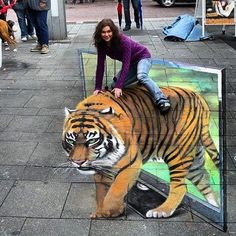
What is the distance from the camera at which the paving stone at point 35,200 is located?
3.31 metres

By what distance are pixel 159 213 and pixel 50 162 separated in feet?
4.46

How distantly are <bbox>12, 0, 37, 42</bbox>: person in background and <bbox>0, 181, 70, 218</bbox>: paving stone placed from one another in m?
6.92

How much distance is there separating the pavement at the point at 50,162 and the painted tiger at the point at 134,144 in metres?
0.14

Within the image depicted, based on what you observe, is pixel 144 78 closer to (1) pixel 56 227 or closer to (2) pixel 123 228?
(2) pixel 123 228

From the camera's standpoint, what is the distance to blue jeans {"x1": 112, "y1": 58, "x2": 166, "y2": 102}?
4.51m

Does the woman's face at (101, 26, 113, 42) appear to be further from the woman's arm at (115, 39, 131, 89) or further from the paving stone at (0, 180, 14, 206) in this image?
the paving stone at (0, 180, 14, 206)

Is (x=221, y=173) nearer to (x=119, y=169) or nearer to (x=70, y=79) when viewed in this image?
(x=119, y=169)

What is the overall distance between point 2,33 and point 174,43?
3866 mm

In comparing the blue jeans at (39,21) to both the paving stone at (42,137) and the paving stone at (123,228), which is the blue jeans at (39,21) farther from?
the paving stone at (123,228)

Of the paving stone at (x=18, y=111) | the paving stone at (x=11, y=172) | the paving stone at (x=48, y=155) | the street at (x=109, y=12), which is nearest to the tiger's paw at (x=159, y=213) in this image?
the paving stone at (x=48, y=155)

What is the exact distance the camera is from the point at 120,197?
3.43m

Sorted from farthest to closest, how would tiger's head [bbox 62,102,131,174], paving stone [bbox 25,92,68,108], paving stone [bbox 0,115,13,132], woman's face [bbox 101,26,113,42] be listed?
paving stone [bbox 25,92,68,108], paving stone [bbox 0,115,13,132], woman's face [bbox 101,26,113,42], tiger's head [bbox 62,102,131,174]

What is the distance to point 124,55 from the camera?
4.57 m

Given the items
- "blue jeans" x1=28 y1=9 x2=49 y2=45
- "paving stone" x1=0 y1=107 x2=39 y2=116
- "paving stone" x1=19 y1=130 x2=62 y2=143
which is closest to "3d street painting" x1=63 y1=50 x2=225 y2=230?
"paving stone" x1=19 y1=130 x2=62 y2=143
